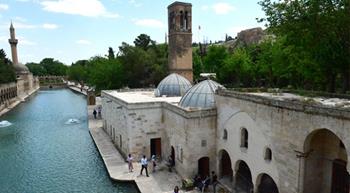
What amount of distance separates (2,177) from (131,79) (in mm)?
30718

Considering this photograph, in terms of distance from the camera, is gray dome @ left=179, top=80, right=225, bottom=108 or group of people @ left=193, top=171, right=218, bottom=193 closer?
group of people @ left=193, top=171, right=218, bottom=193

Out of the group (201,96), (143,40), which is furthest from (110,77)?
(201,96)

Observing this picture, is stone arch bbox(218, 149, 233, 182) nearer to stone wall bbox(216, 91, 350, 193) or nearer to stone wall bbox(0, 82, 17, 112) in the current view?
stone wall bbox(216, 91, 350, 193)

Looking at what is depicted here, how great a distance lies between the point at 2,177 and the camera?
2227cm

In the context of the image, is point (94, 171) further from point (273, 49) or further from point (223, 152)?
point (273, 49)

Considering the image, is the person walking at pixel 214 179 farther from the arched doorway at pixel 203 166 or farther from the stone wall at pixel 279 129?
the stone wall at pixel 279 129

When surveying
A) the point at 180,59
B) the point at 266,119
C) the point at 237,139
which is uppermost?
the point at 180,59

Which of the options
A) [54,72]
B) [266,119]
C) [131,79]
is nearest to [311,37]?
[266,119]

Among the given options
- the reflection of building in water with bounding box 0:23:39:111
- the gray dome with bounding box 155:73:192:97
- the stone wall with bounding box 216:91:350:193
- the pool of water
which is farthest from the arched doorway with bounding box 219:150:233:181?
the reflection of building in water with bounding box 0:23:39:111

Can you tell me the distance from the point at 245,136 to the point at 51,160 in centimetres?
1690

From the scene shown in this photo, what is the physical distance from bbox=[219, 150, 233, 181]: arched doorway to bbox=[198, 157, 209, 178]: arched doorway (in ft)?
3.38

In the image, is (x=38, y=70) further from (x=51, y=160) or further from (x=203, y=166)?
(x=203, y=166)

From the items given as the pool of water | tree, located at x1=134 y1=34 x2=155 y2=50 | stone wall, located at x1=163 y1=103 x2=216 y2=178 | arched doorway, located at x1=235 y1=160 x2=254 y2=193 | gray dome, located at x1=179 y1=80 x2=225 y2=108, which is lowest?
the pool of water

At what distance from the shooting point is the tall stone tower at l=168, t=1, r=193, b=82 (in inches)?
1507
